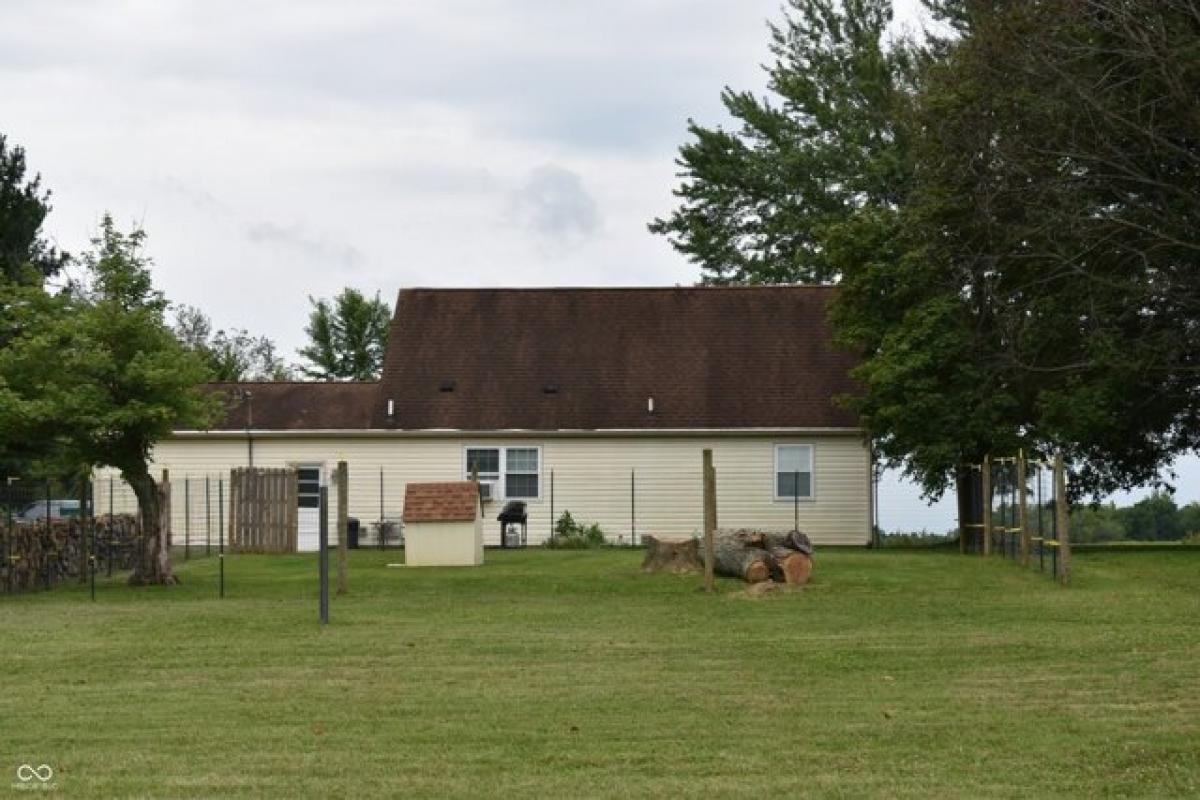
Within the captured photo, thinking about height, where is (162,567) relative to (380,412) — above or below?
below

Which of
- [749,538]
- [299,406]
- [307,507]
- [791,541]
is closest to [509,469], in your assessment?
[307,507]

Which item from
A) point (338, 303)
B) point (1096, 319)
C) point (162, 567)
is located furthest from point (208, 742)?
point (338, 303)

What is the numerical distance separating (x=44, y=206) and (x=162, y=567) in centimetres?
2705

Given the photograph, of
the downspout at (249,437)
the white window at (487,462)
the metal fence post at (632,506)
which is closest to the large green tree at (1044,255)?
the metal fence post at (632,506)

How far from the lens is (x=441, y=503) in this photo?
112 feet

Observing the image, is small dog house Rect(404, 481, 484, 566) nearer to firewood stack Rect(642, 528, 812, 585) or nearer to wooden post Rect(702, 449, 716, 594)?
firewood stack Rect(642, 528, 812, 585)

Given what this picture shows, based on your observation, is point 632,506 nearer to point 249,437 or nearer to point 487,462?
point 487,462

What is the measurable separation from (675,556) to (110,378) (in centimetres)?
866

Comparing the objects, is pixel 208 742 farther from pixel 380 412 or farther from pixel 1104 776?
pixel 380 412

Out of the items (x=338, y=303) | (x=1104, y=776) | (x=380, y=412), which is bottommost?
(x=1104, y=776)

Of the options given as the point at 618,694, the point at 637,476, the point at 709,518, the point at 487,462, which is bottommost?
the point at 618,694

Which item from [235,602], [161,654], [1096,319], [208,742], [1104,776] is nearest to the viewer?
[1104,776]

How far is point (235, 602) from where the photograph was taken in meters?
25.4

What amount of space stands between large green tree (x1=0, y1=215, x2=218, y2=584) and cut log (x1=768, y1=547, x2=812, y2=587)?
348 inches
